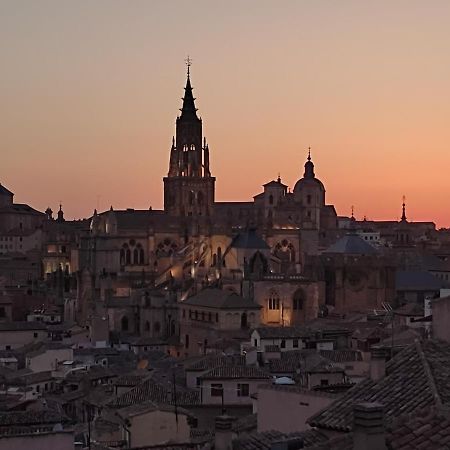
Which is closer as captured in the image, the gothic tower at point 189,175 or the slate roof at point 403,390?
the slate roof at point 403,390

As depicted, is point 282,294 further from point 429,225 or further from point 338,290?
point 429,225

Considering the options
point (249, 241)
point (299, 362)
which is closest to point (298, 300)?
point (249, 241)

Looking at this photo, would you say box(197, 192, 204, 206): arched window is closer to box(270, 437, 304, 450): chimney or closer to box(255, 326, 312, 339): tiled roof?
box(255, 326, 312, 339): tiled roof

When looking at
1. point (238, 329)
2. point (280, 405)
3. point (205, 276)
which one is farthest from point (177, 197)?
point (280, 405)

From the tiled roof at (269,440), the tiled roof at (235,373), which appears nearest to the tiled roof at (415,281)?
the tiled roof at (235,373)

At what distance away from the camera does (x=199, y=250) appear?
295 feet

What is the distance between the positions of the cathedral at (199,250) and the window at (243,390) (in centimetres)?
4264

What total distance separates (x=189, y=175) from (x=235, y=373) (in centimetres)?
7891

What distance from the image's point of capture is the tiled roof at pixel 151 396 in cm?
2866

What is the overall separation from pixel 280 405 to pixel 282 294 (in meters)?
58.3

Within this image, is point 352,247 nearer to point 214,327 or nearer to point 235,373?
point 214,327

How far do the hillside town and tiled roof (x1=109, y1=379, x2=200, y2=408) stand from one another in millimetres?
67

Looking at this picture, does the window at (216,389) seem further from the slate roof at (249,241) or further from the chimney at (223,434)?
the slate roof at (249,241)

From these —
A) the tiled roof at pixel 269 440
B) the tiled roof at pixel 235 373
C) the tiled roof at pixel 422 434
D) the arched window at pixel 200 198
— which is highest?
the arched window at pixel 200 198
